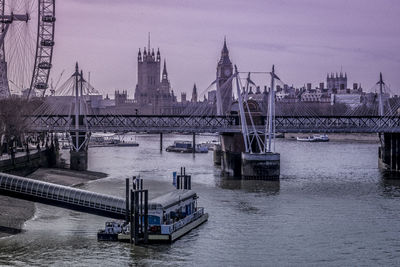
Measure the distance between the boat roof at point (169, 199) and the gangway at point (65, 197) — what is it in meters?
1.50

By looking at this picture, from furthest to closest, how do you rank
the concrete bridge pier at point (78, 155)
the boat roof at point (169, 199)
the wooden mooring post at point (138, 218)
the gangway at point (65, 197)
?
Result: the concrete bridge pier at point (78, 155) → the gangway at point (65, 197) → the boat roof at point (169, 199) → the wooden mooring post at point (138, 218)

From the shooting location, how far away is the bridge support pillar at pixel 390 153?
6936cm

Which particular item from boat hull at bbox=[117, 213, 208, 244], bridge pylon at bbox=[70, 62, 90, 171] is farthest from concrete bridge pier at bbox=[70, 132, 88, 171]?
boat hull at bbox=[117, 213, 208, 244]

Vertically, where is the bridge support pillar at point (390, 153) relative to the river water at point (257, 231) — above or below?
above

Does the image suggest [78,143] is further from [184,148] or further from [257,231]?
[184,148]

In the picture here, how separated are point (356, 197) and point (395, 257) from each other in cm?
1681

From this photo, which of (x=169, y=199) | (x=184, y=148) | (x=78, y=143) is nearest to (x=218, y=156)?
(x=78, y=143)

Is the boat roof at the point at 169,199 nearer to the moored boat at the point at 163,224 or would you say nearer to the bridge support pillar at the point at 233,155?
the moored boat at the point at 163,224

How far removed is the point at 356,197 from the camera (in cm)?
4878

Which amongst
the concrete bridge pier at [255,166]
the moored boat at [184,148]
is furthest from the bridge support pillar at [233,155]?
the moored boat at [184,148]

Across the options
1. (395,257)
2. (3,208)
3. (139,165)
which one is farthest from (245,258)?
(139,165)

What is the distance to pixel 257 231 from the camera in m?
37.1

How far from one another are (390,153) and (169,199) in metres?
38.3

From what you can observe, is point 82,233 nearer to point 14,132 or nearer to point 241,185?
point 241,185
